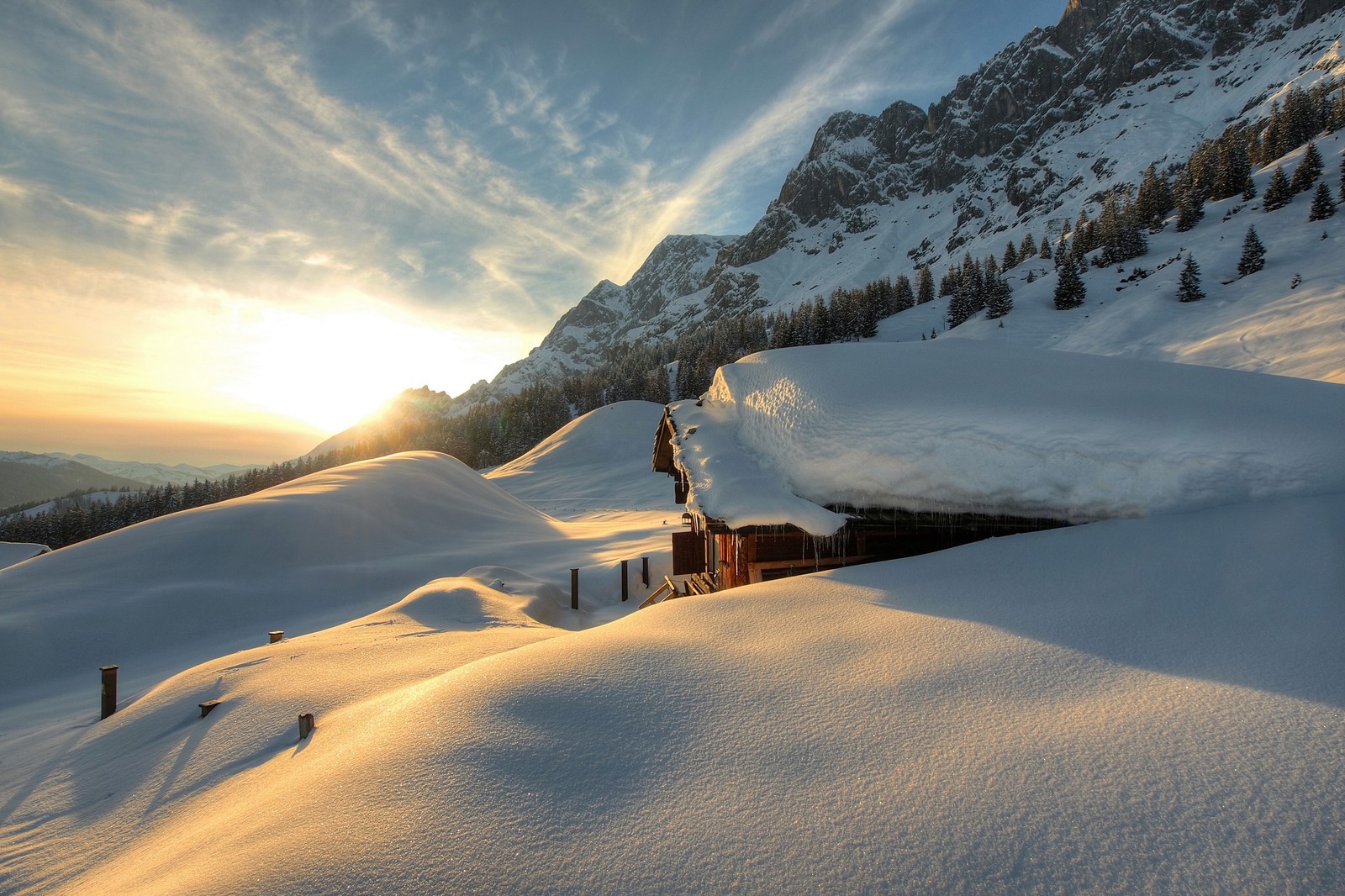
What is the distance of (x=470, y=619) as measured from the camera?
972 cm

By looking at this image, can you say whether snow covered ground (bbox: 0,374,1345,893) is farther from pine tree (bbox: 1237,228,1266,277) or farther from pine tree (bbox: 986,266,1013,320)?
pine tree (bbox: 986,266,1013,320)

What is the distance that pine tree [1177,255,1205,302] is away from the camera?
36250 millimetres

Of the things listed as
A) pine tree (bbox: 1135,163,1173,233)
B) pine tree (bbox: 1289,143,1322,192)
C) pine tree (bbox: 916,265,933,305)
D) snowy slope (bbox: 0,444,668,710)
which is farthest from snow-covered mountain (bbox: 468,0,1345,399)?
snowy slope (bbox: 0,444,668,710)

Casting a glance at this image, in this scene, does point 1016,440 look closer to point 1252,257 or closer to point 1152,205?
point 1252,257

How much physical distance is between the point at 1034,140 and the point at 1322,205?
14454cm

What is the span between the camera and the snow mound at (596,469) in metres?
39.1

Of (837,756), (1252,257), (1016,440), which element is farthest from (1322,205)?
(837,756)

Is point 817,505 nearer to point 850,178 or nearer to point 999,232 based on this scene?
point 999,232

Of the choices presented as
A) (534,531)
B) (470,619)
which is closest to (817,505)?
(470,619)

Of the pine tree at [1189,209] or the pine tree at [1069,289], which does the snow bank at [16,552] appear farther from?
the pine tree at [1189,209]

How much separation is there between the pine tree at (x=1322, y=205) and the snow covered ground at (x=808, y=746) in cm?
5128

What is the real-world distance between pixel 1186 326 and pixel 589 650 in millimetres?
43484

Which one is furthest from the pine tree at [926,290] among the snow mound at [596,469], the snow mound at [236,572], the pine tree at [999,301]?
the snow mound at [236,572]

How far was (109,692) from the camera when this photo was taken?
7031 millimetres
